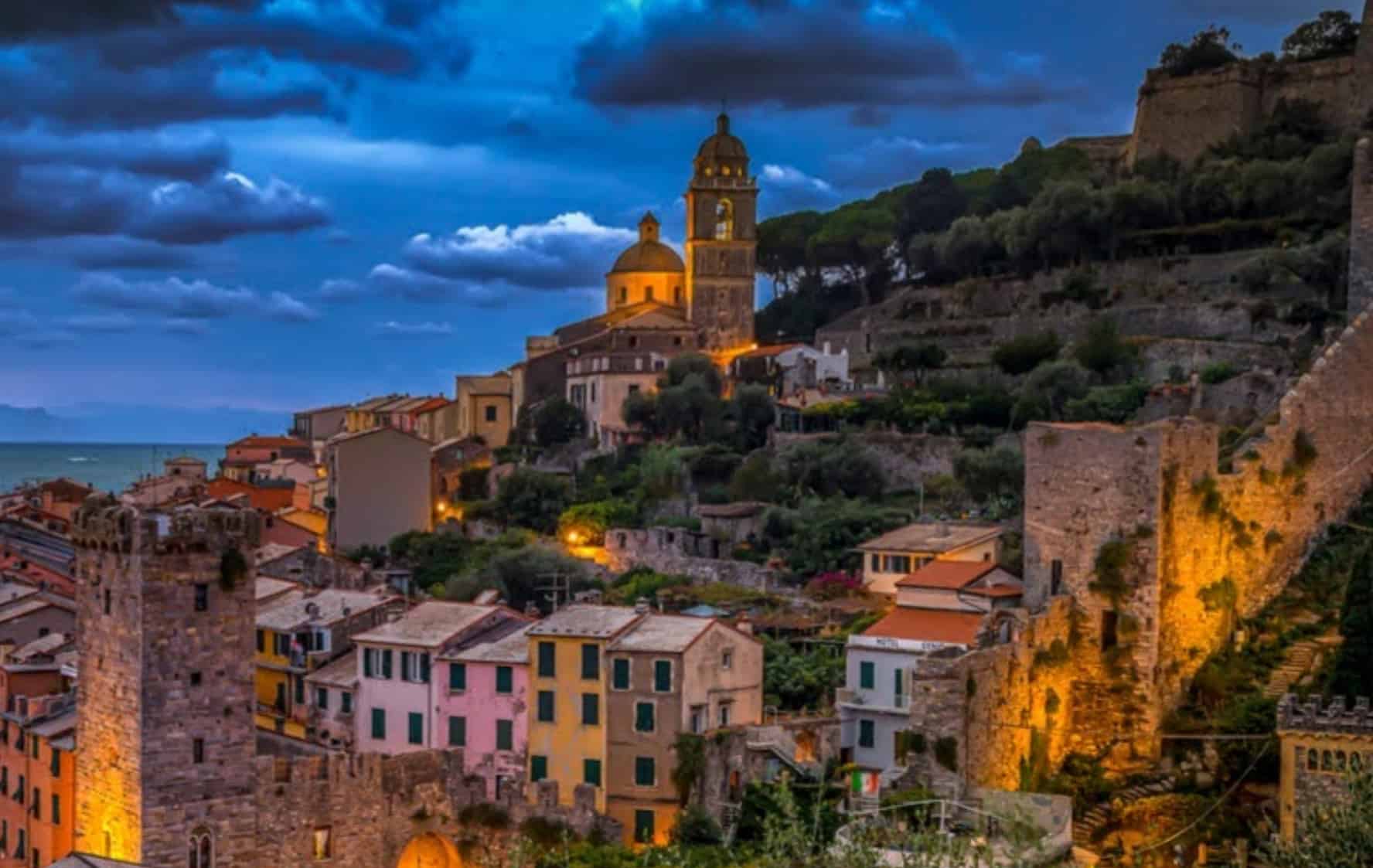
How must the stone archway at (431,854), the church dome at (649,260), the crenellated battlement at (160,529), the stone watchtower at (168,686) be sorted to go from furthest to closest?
the church dome at (649,260) → the stone archway at (431,854) → the crenellated battlement at (160,529) → the stone watchtower at (168,686)

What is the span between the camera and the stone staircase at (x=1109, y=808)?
98.9 ft

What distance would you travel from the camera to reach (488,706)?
41.0 meters

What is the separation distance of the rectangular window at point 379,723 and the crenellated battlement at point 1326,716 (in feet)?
67.7

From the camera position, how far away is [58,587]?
52.7 metres

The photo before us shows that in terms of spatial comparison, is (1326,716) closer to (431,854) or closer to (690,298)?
(431,854)

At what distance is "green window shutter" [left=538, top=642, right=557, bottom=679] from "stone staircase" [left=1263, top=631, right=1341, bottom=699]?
14152mm

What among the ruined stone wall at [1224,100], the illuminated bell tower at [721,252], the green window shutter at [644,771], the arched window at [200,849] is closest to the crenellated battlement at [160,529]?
the arched window at [200,849]

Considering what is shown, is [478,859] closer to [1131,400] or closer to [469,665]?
[469,665]

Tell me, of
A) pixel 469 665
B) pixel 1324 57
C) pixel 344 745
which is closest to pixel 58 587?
pixel 344 745

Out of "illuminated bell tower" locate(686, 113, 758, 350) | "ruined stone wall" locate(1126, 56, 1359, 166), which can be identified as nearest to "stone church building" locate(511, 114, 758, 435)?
"illuminated bell tower" locate(686, 113, 758, 350)

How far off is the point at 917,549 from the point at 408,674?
1219 centimetres

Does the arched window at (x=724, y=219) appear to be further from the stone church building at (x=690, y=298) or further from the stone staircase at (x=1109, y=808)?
the stone staircase at (x=1109, y=808)

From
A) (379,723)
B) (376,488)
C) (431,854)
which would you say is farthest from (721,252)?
(431,854)

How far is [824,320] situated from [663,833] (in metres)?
47.6
